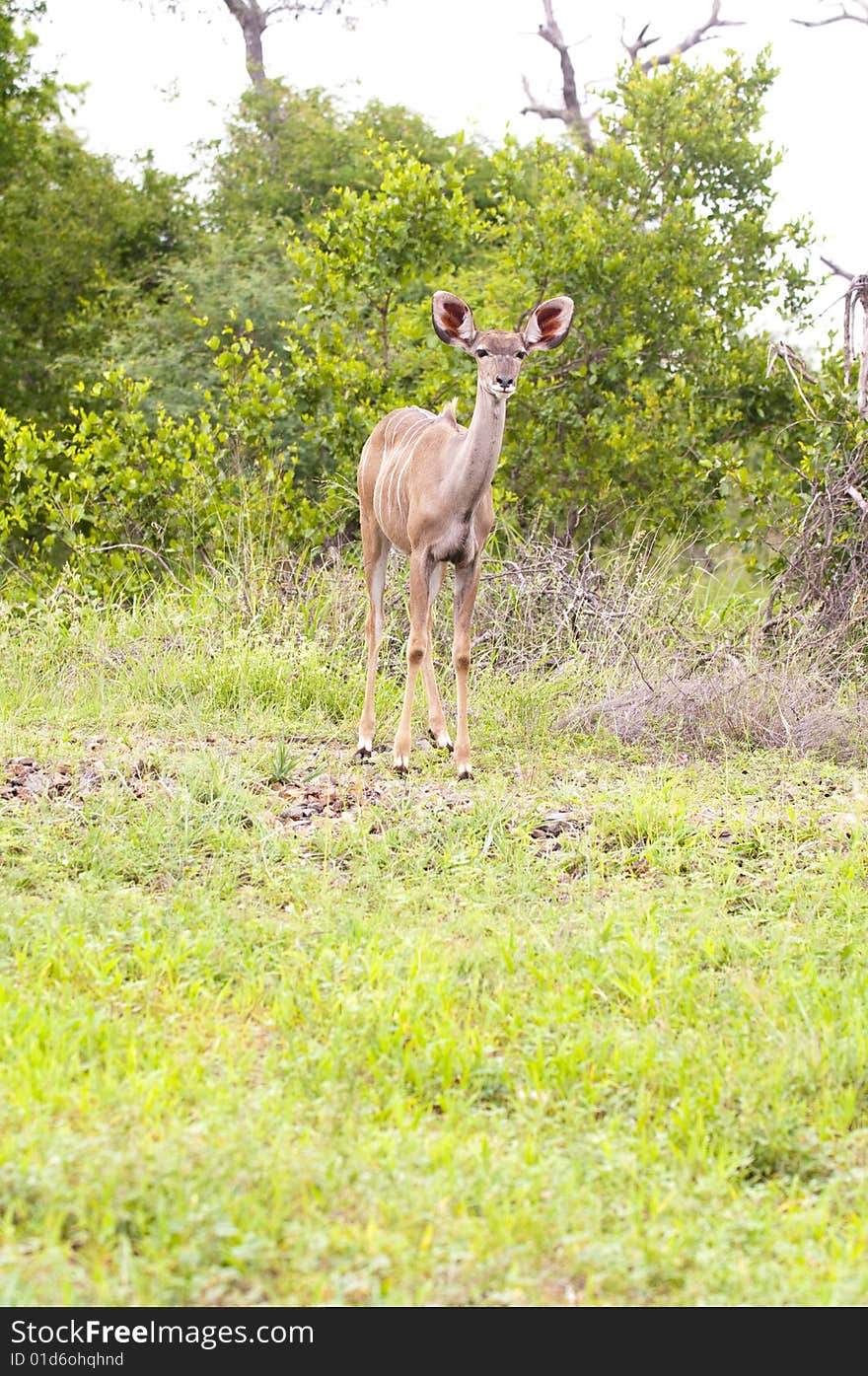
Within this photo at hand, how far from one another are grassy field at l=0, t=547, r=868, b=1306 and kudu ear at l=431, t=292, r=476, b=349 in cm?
202

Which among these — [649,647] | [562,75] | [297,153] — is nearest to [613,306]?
[649,647]

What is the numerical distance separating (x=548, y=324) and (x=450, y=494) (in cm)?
94

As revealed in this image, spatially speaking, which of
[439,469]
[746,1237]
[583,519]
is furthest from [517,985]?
[583,519]

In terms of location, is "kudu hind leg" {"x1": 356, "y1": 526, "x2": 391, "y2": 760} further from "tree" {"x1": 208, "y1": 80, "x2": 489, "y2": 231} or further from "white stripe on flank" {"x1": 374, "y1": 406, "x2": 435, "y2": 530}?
"tree" {"x1": 208, "y1": 80, "x2": 489, "y2": 231}

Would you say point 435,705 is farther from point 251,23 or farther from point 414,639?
point 251,23

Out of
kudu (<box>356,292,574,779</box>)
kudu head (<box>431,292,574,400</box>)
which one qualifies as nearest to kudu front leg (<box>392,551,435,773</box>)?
kudu (<box>356,292,574,779</box>)

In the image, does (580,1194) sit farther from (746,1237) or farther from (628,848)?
(628,848)

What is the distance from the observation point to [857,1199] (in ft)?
10.4

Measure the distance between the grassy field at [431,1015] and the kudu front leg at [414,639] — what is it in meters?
0.19

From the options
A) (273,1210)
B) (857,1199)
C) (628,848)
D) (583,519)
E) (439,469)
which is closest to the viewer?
(273,1210)

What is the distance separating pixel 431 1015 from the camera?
397 centimetres

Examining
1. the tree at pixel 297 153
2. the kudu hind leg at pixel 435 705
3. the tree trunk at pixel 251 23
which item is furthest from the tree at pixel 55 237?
the kudu hind leg at pixel 435 705

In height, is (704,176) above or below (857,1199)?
above

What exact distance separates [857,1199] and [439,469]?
4.27 m
